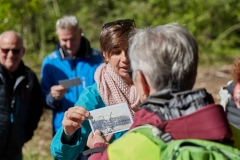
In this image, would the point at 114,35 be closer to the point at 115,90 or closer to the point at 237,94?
the point at 115,90

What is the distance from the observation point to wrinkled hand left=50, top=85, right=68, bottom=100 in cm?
443

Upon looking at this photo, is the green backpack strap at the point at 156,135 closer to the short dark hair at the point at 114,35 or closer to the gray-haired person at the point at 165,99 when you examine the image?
the gray-haired person at the point at 165,99

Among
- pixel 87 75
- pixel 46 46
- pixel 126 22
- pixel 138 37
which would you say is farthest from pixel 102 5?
pixel 138 37

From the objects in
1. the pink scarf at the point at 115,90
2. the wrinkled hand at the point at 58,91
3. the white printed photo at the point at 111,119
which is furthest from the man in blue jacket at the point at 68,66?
the white printed photo at the point at 111,119

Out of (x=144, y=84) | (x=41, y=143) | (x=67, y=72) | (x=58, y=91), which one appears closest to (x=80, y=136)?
(x=144, y=84)

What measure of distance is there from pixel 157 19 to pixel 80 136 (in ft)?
28.9

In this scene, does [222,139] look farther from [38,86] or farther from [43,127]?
[43,127]

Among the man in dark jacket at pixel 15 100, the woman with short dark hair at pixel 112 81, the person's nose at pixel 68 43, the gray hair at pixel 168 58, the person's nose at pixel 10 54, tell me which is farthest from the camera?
the person's nose at pixel 68 43

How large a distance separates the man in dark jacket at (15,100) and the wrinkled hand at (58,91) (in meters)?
0.28

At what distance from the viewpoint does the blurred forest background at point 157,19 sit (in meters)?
10.5

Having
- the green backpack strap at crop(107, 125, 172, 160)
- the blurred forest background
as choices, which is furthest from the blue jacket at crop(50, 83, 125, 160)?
the blurred forest background

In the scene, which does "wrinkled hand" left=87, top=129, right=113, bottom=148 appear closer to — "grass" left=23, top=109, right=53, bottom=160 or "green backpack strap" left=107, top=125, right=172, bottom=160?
"green backpack strap" left=107, top=125, right=172, bottom=160

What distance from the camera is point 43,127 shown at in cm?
751

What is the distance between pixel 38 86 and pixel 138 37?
292cm
